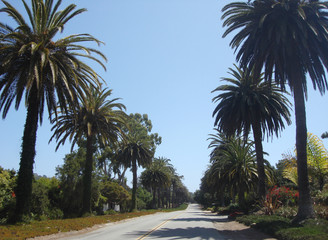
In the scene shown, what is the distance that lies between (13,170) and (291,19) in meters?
29.0

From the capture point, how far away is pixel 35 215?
2586cm

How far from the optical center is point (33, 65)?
1816 cm

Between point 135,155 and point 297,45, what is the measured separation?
3706 cm

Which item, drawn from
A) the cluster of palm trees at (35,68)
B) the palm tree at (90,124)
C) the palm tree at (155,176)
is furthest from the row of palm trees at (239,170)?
the palm tree at (155,176)

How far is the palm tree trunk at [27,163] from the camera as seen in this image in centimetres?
1838

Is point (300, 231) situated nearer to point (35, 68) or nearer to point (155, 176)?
point (35, 68)

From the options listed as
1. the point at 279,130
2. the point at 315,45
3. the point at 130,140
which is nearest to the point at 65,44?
the point at 315,45

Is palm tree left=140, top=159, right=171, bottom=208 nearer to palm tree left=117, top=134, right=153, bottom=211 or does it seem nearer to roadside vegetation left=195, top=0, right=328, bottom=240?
palm tree left=117, top=134, right=153, bottom=211

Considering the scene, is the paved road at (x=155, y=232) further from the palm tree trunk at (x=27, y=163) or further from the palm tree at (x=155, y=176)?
the palm tree at (x=155, y=176)

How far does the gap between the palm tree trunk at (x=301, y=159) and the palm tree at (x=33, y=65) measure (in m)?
14.3

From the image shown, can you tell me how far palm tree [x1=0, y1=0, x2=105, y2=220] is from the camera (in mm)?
18281

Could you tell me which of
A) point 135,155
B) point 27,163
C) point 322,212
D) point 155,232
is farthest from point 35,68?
point 135,155

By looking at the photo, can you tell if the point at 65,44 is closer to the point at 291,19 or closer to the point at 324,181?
the point at 291,19

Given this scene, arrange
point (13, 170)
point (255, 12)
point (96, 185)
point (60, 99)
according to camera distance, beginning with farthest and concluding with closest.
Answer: point (96, 185), point (13, 170), point (60, 99), point (255, 12)
